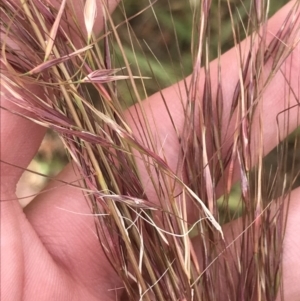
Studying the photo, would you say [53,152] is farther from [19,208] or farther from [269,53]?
[269,53]

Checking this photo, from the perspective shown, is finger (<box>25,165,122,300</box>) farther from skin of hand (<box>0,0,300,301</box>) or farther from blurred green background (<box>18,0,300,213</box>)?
blurred green background (<box>18,0,300,213</box>)

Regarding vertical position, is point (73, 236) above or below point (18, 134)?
below

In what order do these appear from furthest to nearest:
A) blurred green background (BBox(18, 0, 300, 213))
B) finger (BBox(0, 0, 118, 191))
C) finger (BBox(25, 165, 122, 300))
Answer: blurred green background (BBox(18, 0, 300, 213)) → finger (BBox(25, 165, 122, 300)) → finger (BBox(0, 0, 118, 191))

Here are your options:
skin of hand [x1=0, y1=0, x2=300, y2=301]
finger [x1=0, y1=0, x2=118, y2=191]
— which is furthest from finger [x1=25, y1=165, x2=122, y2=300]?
finger [x1=0, y1=0, x2=118, y2=191]

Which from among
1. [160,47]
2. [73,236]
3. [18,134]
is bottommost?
[73,236]

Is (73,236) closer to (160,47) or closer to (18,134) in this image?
(18,134)

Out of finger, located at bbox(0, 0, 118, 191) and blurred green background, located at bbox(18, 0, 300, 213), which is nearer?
finger, located at bbox(0, 0, 118, 191)

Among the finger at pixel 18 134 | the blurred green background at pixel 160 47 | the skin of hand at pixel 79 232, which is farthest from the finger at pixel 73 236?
the blurred green background at pixel 160 47

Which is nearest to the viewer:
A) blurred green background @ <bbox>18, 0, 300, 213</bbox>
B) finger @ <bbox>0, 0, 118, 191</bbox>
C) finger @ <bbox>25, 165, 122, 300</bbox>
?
finger @ <bbox>0, 0, 118, 191</bbox>

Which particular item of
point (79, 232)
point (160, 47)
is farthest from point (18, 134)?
point (160, 47)

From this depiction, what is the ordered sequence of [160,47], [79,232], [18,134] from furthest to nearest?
[160,47]
[79,232]
[18,134]

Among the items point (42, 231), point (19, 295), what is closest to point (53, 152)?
point (42, 231)
